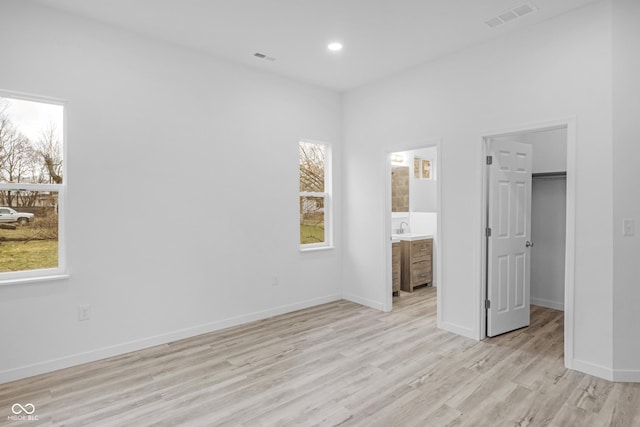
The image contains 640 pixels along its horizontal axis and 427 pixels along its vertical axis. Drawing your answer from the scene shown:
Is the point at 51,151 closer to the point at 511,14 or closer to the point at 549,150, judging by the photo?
the point at 511,14

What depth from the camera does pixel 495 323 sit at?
368 centimetres

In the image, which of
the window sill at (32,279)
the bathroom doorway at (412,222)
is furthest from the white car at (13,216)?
the bathroom doorway at (412,222)

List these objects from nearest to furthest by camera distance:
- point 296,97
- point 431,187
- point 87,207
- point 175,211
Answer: point 87,207
point 175,211
point 296,97
point 431,187

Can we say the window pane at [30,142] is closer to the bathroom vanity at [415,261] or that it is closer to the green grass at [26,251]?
the green grass at [26,251]

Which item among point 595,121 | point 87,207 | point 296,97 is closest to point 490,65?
point 595,121

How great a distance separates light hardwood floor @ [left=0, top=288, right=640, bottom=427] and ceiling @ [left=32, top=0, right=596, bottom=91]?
297cm

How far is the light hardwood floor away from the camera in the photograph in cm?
233

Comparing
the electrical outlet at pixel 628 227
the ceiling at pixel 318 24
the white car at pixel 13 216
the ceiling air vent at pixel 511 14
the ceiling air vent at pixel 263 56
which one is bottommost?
the electrical outlet at pixel 628 227

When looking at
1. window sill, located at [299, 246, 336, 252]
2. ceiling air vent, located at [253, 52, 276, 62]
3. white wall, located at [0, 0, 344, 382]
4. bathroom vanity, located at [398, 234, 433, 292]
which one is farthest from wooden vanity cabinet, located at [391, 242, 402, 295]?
ceiling air vent, located at [253, 52, 276, 62]

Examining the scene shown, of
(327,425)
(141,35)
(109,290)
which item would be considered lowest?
(327,425)

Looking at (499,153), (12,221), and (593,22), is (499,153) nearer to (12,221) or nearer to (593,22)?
(593,22)

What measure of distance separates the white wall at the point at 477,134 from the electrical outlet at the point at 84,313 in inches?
123

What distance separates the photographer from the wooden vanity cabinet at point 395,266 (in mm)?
5102

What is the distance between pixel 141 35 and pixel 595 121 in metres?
4.05
